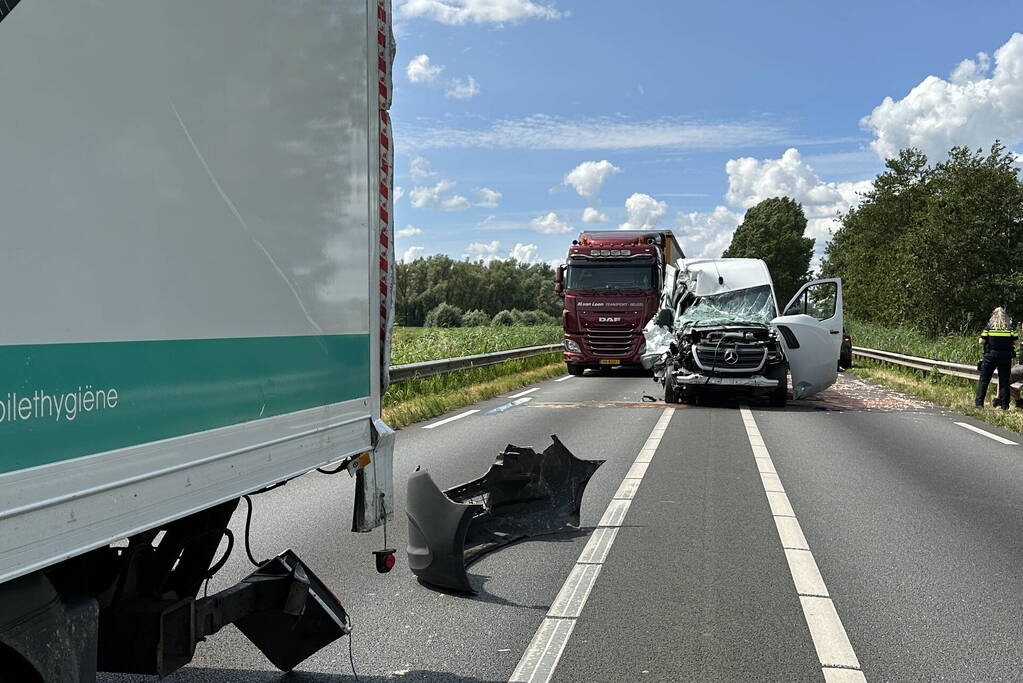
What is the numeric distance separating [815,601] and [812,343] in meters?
12.4

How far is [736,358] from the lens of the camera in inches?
695

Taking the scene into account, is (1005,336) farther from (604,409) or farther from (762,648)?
(762,648)

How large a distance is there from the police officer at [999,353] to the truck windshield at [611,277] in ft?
35.5

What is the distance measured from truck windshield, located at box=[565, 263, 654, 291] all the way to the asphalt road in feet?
51.6

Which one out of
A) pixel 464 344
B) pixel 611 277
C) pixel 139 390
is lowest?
pixel 464 344

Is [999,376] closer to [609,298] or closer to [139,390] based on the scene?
[609,298]

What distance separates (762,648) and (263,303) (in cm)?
282

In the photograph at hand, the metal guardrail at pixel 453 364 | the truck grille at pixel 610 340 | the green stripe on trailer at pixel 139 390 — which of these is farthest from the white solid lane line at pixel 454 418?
the green stripe on trailer at pixel 139 390

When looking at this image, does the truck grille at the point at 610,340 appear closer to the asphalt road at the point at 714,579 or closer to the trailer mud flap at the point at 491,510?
the asphalt road at the point at 714,579

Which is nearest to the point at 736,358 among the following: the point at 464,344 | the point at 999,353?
the point at 999,353

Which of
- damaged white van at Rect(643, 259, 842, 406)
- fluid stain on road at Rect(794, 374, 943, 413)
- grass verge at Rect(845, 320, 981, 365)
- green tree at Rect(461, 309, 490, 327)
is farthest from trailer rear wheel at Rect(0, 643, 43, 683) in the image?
green tree at Rect(461, 309, 490, 327)

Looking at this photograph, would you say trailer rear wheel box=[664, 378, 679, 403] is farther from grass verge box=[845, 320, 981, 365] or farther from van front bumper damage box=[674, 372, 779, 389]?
grass verge box=[845, 320, 981, 365]

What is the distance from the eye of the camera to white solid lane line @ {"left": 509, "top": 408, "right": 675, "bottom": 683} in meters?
4.37

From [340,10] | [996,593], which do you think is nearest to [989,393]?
[996,593]
